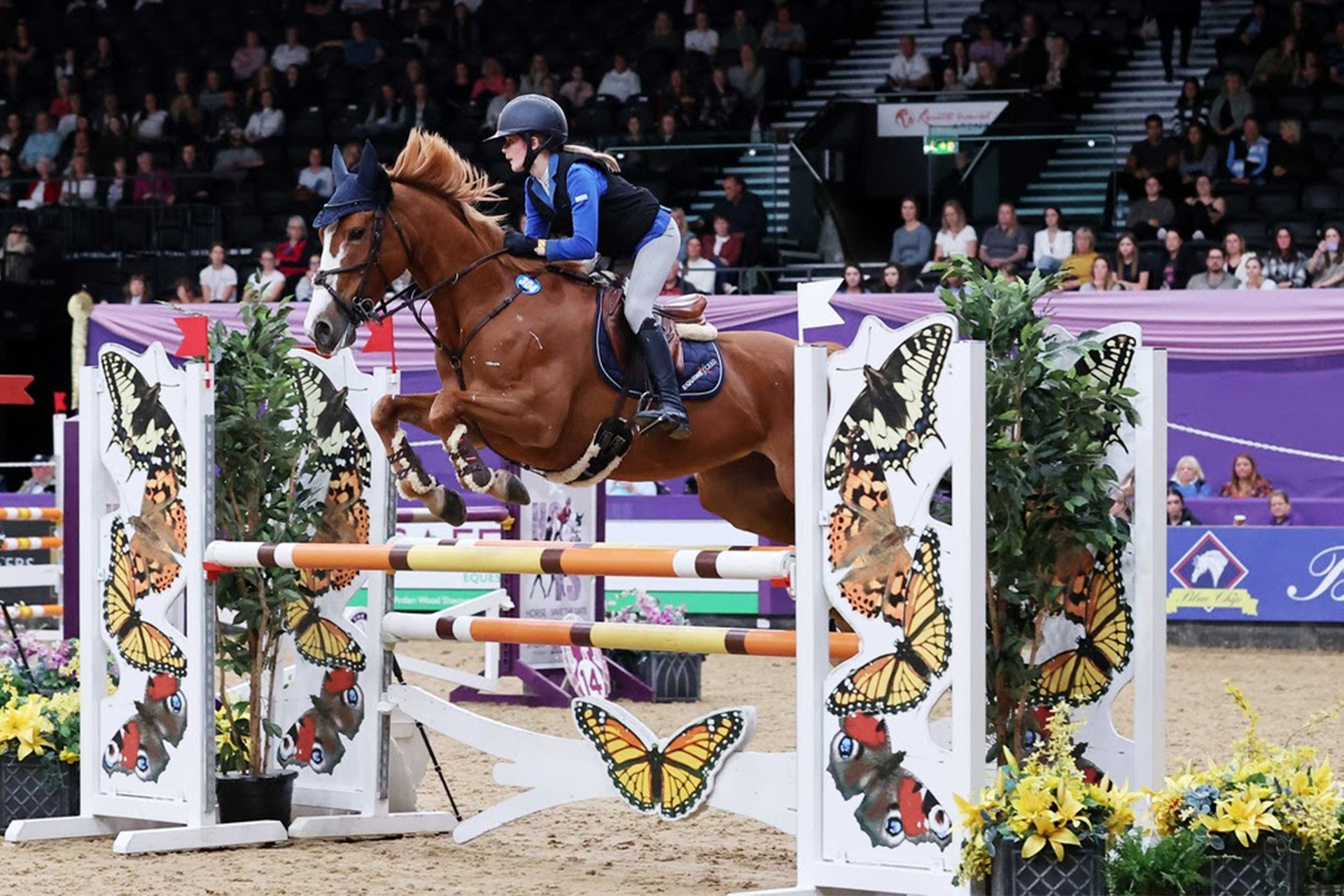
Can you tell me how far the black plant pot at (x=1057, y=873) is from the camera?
14.1 feet

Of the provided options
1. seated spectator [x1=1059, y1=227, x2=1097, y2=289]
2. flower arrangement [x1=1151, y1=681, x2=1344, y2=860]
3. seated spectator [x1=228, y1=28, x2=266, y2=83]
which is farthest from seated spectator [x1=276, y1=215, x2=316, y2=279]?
flower arrangement [x1=1151, y1=681, x2=1344, y2=860]

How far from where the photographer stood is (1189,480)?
40.8ft

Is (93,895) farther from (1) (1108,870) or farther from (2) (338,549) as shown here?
(1) (1108,870)

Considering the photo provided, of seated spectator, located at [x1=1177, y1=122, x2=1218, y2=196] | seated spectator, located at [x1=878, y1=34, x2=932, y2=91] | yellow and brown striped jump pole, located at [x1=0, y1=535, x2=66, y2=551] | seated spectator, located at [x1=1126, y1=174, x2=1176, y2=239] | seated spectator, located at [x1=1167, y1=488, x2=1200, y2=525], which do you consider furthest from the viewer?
seated spectator, located at [x1=878, y1=34, x2=932, y2=91]

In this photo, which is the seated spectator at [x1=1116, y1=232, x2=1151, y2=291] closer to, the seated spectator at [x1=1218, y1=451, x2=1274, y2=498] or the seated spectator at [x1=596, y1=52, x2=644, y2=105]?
the seated spectator at [x1=1218, y1=451, x2=1274, y2=498]

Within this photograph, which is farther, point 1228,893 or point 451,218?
point 451,218

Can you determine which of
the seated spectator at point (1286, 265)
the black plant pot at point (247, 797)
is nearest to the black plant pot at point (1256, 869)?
the black plant pot at point (247, 797)

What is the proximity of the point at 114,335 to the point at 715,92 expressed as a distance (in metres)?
5.43

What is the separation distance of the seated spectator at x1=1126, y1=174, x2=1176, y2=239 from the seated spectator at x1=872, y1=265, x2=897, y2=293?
1.67 metres

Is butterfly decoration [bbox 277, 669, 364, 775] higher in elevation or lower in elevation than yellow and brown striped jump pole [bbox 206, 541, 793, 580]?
lower

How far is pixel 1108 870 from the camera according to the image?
441 centimetres

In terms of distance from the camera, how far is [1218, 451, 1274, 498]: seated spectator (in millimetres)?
12352

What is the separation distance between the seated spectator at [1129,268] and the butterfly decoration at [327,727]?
7941 millimetres

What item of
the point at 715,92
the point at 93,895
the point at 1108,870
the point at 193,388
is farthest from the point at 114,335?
the point at 1108,870
